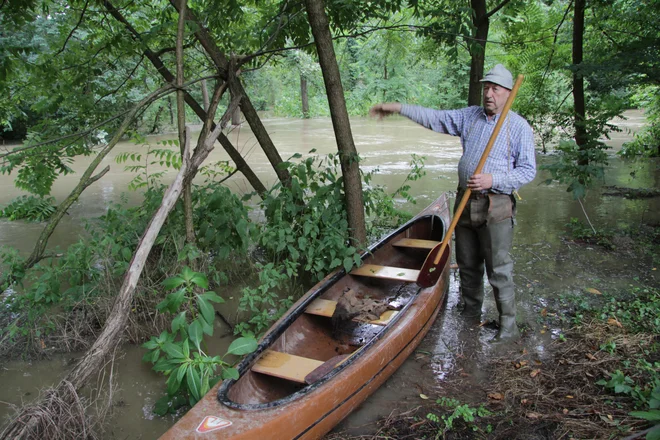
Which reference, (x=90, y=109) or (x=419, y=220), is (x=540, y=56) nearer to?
(x=419, y=220)

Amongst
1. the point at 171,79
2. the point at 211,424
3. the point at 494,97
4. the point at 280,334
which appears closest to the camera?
the point at 211,424

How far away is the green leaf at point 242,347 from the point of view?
269 cm

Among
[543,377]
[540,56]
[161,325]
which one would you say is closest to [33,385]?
[161,325]

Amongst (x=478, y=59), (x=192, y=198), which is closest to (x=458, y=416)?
(x=192, y=198)

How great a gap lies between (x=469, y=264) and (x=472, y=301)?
38 cm

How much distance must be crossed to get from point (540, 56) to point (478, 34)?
3.00m

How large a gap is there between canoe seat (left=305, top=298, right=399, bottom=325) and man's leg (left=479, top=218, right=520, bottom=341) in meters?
0.80

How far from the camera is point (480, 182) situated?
3.27m

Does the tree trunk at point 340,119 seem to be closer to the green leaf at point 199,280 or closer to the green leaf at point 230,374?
the green leaf at point 199,280

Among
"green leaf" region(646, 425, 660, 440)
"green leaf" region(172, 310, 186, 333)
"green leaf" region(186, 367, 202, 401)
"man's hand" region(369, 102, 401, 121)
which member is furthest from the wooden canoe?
"green leaf" region(646, 425, 660, 440)

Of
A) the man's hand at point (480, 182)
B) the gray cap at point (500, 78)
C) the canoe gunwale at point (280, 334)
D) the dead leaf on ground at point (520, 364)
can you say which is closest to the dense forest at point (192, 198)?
the canoe gunwale at point (280, 334)

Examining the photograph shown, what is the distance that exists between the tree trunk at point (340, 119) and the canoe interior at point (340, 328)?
1.16 ft

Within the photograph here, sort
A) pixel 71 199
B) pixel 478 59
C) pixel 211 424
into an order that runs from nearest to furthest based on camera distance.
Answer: pixel 211 424 → pixel 71 199 → pixel 478 59

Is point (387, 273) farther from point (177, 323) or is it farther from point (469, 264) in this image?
point (177, 323)
